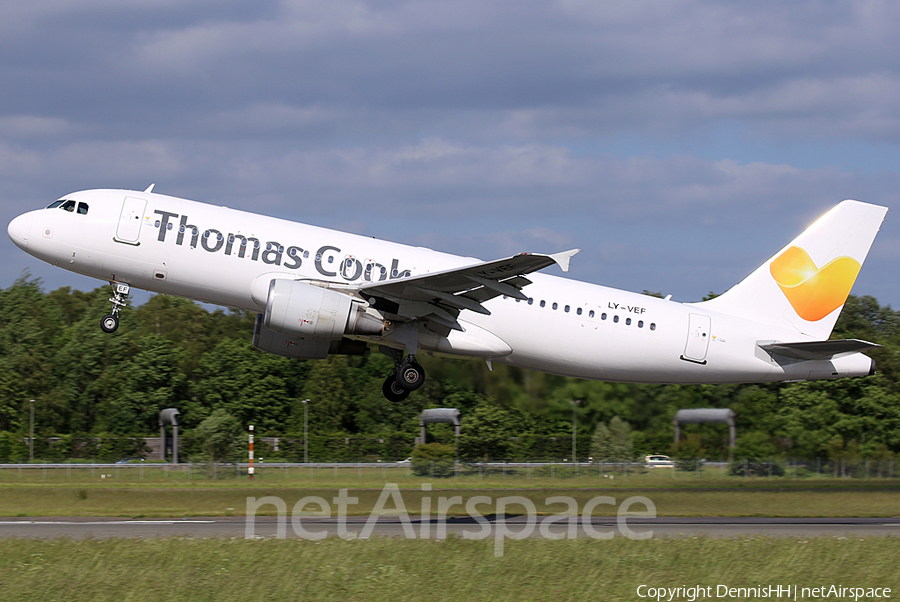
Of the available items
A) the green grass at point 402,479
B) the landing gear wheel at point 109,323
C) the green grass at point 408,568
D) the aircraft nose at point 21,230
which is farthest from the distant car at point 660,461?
the aircraft nose at point 21,230

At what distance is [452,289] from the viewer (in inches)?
962

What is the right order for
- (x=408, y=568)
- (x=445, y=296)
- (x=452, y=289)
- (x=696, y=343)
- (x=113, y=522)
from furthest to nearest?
(x=696, y=343), (x=113, y=522), (x=445, y=296), (x=452, y=289), (x=408, y=568)

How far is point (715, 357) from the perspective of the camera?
27.6m

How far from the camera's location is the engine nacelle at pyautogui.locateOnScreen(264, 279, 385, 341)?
77.4 ft

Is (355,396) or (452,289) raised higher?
(452,289)

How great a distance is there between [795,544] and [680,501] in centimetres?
949

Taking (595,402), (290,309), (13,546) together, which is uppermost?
(290,309)

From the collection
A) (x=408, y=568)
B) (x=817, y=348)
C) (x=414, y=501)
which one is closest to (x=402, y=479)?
(x=414, y=501)

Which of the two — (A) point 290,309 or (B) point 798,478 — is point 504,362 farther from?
(B) point 798,478

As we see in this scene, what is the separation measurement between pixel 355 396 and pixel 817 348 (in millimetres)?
41362

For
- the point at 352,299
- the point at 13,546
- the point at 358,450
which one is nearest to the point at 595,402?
the point at 352,299

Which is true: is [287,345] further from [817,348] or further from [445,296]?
[817,348]

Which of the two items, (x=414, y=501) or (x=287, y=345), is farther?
(x=414, y=501)

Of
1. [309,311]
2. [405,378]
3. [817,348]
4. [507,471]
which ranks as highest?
[309,311]
